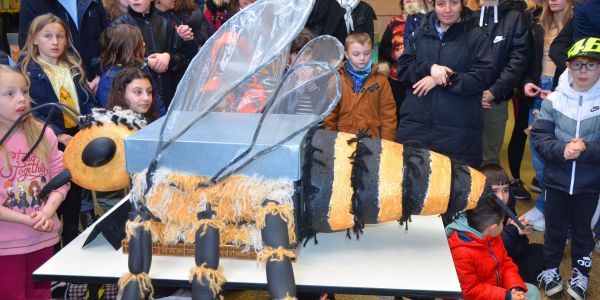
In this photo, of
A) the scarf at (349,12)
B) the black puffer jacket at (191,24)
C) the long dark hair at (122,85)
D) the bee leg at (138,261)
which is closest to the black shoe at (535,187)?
the scarf at (349,12)

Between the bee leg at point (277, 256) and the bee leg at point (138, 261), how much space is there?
0.30 m

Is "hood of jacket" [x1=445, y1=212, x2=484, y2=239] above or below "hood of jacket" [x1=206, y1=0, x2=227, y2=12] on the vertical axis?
below

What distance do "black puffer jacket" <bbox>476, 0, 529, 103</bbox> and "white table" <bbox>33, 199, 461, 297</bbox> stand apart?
1663 mm

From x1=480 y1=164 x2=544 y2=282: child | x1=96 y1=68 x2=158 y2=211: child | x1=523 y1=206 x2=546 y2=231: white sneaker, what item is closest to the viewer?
x1=480 y1=164 x2=544 y2=282: child

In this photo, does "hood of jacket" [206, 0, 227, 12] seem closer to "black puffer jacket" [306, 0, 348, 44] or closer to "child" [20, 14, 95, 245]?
"black puffer jacket" [306, 0, 348, 44]

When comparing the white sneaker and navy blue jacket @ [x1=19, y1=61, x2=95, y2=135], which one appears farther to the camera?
the white sneaker

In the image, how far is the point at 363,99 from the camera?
322cm

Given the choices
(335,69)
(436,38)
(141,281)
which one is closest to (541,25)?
(436,38)

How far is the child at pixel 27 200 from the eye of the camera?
228 centimetres

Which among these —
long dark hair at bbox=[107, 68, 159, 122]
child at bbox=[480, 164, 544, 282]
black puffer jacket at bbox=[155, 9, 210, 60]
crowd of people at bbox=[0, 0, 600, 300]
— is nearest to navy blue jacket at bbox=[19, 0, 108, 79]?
crowd of people at bbox=[0, 0, 600, 300]

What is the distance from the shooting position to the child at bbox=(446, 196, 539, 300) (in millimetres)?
2137

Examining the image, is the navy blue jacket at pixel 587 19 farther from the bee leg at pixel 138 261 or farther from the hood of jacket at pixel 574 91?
the bee leg at pixel 138 261

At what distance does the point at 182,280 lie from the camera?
5.81 ft

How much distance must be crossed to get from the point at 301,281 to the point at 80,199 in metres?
1.70
